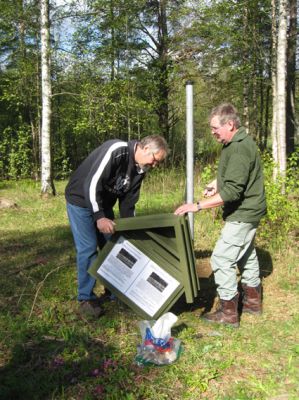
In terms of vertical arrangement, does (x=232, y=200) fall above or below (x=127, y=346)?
above

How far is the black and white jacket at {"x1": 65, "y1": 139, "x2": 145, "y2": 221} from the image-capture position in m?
3.41

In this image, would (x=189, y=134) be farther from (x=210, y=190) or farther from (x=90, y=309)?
(x=90, y=309)

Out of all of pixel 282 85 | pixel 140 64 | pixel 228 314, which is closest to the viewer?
pixel 228 314

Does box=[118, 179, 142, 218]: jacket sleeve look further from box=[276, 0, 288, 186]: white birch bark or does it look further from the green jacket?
box=[276, 0, 288, 186]: white birch bark

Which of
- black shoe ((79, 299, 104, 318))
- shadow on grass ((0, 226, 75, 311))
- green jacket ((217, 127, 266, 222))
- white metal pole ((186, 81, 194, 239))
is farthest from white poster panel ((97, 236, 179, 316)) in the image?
shadow on grass ((0, 226, 75, 311))

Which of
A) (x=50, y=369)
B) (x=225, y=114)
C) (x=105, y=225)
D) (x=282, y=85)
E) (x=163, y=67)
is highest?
(x=163, y=67)

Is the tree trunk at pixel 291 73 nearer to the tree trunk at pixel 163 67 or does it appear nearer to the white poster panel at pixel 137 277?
the tree trunk at pixel 163 67

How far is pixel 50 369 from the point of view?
3.00m

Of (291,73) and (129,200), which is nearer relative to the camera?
(129,200)

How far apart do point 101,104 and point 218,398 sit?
34.7 feet

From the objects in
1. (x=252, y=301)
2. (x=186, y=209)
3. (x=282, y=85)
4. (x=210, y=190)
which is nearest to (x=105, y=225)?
(x=186, y=209)

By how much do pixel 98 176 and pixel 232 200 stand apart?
3.76ft

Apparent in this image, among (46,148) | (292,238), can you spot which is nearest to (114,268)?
(292,238)

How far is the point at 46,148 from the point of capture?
11148 mm
